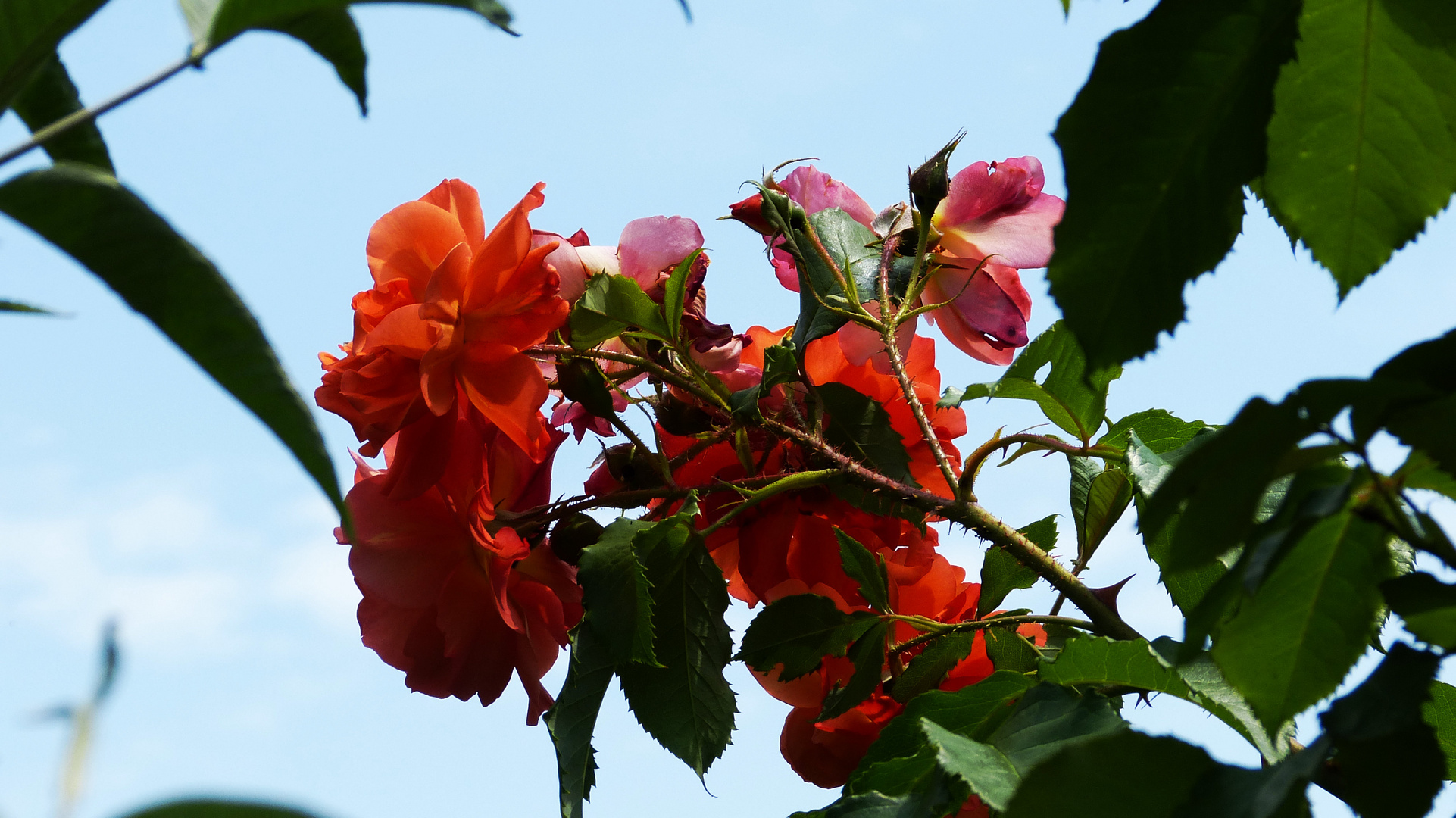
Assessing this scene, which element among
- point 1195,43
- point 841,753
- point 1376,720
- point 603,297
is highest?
point 603,297

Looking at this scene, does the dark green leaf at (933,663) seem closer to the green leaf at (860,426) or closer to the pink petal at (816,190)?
the green leaf at (860,426)

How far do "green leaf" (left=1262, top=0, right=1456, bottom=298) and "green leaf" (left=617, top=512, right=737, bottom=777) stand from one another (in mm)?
397

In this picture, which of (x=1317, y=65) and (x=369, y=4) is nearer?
(x=369, y=4)

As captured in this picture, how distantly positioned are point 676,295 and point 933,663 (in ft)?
1.03

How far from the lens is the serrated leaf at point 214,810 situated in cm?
17

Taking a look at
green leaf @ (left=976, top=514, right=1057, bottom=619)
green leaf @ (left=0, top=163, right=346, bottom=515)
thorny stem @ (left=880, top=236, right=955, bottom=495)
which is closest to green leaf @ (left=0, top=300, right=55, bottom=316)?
green leaf @ (left=0, top=163, right=346, bottom=515)

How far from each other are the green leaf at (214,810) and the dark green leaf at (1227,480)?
226mm

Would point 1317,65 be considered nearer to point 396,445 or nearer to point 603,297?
point 603,297

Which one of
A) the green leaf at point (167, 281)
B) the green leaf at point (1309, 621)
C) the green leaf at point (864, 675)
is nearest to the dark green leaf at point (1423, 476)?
the green leaf at point (1309, 621)

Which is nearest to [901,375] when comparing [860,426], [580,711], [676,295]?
[860,426]

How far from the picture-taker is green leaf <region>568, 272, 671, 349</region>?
0.74 metres

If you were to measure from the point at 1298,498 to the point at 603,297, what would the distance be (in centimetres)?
51

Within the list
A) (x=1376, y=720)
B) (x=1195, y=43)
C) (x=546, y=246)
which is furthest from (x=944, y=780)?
(x=546, y=246)

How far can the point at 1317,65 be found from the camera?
1.36ft
